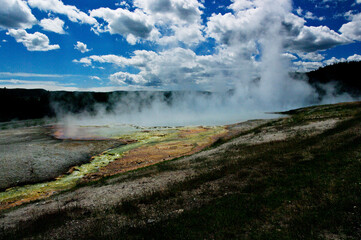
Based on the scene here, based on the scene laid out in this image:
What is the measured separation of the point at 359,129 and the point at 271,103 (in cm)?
14979

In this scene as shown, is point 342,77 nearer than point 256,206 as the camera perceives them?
No

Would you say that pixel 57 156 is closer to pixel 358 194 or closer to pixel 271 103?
pixel 358 194

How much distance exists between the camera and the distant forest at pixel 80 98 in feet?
391

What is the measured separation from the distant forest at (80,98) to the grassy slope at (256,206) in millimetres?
135757

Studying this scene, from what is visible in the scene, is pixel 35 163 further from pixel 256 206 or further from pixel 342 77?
pixel 342 77

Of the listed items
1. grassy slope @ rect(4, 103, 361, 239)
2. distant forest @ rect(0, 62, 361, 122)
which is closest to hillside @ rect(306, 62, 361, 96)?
distant forest @ rect(0, 62, 361, 122)

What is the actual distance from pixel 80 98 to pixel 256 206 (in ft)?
563

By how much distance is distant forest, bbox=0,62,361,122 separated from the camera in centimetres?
11925

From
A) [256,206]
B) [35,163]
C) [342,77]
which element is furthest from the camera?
[342,77]

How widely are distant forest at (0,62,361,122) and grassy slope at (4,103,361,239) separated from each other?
13576 centimetres

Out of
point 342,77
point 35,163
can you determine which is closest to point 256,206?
point 35,163

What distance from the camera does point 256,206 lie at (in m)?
9.82

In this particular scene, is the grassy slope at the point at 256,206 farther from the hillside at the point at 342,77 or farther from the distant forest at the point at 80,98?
the hillside at the point at 342,77

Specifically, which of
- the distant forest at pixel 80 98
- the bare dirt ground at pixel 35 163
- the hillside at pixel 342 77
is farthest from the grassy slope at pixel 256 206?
Answer: the hillside at pixel 342 77
